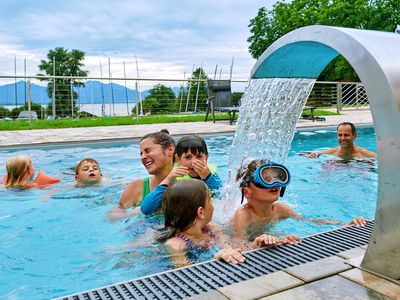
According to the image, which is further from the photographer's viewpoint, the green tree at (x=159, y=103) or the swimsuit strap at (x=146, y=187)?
the green tree at (x=159, y=103)

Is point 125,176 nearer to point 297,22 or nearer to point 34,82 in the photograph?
point 34,82

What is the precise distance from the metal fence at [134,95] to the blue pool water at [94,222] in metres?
3.21

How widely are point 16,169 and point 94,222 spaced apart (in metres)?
1.76

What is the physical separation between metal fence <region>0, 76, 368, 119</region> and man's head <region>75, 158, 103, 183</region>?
222 inches

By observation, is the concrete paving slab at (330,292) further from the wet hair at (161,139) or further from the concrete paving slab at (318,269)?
the wet hair at (161,139)

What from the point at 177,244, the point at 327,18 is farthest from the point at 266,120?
the point at 327,18

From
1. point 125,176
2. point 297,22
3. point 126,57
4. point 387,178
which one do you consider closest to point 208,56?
point 126,57

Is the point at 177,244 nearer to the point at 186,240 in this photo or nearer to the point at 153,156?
the point at 186,240

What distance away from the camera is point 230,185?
4.30 m

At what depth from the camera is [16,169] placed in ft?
17.4

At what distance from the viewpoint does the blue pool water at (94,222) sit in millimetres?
2861

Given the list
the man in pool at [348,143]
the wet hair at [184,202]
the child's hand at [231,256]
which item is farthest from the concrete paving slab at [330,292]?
the man in pool at [348,143]

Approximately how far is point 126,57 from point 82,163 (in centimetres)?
2831

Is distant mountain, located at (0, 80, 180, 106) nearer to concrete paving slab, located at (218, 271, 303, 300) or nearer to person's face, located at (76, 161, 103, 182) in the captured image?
person's face, located at (76, 161, 103, 182)
